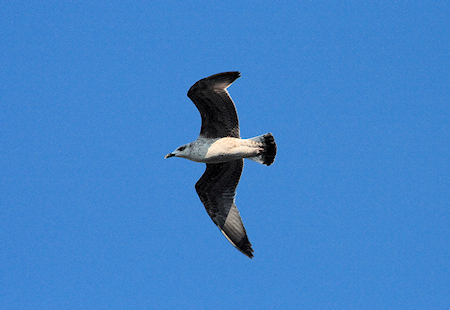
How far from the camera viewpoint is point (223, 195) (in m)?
A: 10.2

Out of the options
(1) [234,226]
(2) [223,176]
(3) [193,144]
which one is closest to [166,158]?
(3) [193,144]

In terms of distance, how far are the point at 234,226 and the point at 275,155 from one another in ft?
5.97

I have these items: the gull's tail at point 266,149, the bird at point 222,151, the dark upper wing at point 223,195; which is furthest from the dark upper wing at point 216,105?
the dark upper wing at point 223,195

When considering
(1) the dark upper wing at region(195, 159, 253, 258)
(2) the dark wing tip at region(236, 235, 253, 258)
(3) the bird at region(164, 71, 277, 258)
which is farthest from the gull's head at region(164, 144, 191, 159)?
(2) the dark wing tip at region(236, 235, 253, 258)

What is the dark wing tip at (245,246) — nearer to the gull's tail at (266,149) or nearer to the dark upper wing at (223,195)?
the dark upper wing at (223,195)

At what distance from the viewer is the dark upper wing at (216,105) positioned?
8.71 m

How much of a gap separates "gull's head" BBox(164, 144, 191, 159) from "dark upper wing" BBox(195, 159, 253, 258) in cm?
73

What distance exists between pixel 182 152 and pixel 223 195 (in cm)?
138

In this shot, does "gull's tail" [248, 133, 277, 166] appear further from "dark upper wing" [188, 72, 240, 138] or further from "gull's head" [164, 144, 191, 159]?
"gull's head" [164, 144, 191, 159]

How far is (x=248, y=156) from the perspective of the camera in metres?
9.57

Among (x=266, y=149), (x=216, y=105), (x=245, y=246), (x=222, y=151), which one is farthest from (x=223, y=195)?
(x=216, y=105)

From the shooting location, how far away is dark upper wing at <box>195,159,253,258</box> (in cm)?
1010

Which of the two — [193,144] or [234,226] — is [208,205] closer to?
[234,226]

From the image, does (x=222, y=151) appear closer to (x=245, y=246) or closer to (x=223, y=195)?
(x=223, y=195)
